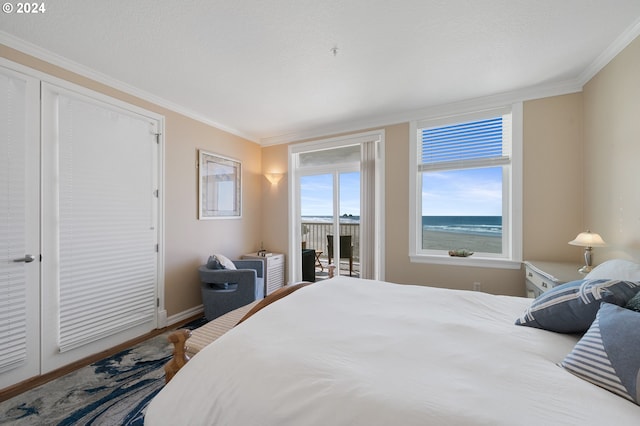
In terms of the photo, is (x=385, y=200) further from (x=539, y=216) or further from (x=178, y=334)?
(x=178, y=334)

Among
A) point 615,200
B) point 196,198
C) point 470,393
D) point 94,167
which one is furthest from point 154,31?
point 615,200

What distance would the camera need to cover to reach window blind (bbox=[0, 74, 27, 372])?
1968 millimetres

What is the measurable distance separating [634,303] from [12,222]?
3779 mm

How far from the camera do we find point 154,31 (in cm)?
194

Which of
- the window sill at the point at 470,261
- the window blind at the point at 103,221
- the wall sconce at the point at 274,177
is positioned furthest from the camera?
the wall sconce at the point at 274,177

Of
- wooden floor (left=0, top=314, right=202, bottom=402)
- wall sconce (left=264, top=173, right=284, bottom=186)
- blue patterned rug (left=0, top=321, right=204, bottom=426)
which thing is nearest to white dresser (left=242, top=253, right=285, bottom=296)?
wall sconce (left=264, top=173, right=284, bottom=186)

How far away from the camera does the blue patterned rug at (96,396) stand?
1.72 metres

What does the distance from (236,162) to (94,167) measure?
1901mm

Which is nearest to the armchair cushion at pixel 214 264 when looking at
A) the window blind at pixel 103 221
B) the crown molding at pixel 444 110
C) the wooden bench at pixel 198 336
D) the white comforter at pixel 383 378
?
the window blind at pixel 103 221

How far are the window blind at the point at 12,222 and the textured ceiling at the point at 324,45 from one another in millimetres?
481

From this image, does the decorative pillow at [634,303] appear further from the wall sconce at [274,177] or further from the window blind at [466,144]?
the wall sconce at [274,177]

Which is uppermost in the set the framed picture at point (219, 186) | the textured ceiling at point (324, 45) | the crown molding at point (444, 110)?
the textured ceiling at point (324, 45)

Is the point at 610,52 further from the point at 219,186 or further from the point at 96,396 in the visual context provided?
the point at 96,396

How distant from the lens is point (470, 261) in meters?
3.22
